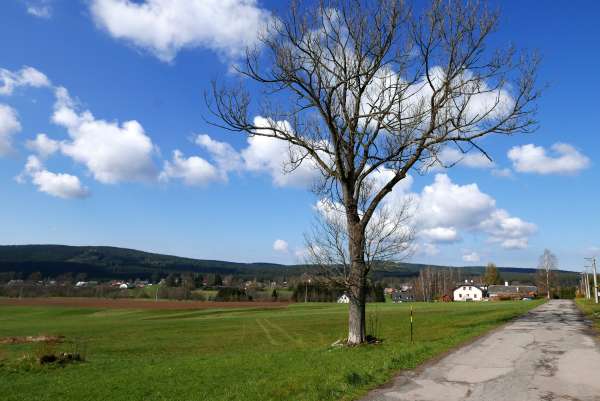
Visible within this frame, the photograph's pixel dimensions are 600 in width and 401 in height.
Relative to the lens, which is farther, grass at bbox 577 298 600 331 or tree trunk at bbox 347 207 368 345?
grass at bbox 577 298 600 331

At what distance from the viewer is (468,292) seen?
160 metres

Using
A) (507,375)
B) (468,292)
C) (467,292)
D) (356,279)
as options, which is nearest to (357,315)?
(356,279)

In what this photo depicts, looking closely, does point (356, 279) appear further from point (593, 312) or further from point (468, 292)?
point (468, 292)

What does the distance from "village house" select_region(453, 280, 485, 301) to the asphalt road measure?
15028 cm

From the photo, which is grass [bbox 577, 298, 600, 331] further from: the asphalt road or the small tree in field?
the small tree in field

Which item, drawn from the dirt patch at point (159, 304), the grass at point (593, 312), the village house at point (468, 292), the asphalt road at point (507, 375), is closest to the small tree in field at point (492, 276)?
the village house at point (468, 292)

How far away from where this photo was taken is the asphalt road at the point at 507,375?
8.95 metres

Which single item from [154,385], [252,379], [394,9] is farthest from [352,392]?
[394,9]

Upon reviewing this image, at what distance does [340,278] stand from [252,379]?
6.10m

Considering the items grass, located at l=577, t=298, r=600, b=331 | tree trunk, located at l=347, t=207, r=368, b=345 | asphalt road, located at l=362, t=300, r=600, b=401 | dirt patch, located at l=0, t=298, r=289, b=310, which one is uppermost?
tree trunk, located at l=347, t=207, r=368, b=345

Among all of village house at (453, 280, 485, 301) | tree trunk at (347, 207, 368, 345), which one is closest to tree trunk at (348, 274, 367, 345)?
tree trunk at (347, 207, 368, 345)

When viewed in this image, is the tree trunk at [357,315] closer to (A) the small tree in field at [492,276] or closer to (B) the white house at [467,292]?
(B) the white house at [467,292]

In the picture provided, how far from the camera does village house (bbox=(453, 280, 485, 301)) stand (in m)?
157

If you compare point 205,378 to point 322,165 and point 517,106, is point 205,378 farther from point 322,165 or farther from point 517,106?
point 517,106
